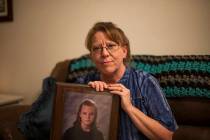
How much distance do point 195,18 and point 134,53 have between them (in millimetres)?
453

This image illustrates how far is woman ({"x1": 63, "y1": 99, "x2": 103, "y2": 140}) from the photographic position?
1109mm

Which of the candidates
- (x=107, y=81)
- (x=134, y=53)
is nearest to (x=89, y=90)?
(x=107, y=81)

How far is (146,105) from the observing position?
119cm

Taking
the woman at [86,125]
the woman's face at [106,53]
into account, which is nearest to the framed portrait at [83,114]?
the woman at [86,125]

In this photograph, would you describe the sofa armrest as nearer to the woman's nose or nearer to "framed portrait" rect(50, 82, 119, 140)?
"framed portrait" rect(50, 82, 119, 140)

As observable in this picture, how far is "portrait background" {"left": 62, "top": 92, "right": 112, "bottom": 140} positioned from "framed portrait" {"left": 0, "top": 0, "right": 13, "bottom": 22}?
1.60m

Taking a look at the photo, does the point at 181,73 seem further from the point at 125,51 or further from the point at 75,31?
the point at 75,31

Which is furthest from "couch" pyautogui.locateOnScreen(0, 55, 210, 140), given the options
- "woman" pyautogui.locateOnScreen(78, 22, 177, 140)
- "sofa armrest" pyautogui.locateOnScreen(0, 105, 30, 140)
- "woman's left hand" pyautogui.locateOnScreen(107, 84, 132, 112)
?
"woman's left hand" pyautogui.locateOnScreen(107, 84, 132, 112)

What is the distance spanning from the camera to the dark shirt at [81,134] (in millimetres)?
1109

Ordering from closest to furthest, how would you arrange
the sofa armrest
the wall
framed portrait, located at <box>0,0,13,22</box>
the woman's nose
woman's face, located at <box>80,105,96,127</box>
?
woman's face, located at <box>80,105,96,127</box> < the woman's nose < the sofa armrest < the wall < framed portrait, located at <box>0,0,13,22</box>

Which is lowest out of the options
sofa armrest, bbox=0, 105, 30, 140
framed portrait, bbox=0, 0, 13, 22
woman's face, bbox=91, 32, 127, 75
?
sofa armrest, bbox=0, 105, 30, 140

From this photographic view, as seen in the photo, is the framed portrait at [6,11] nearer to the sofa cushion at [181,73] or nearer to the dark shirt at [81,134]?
the sofa cushion at [181,73]

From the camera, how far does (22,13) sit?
99.0 inches

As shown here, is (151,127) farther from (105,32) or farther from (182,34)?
(182,34)
